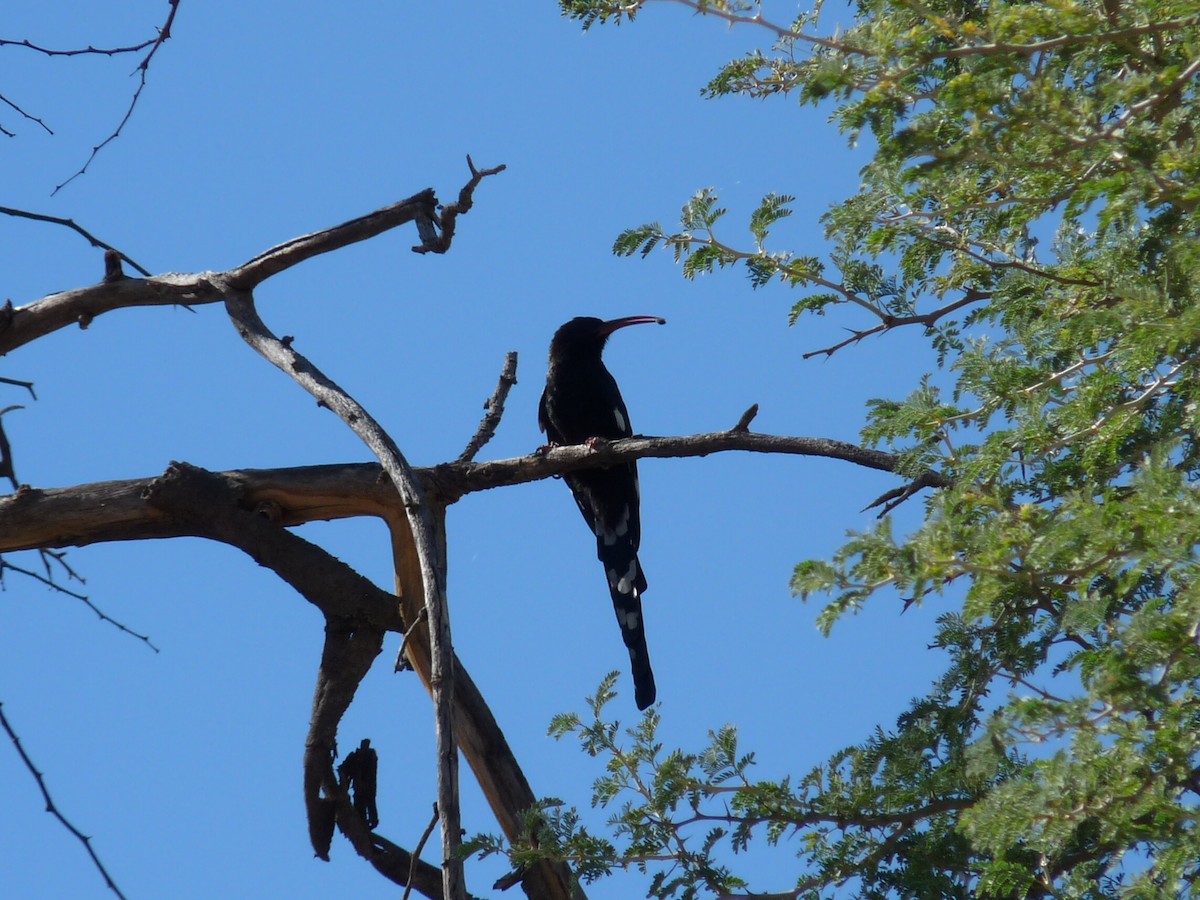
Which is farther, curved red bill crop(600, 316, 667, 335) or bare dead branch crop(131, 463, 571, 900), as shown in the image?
curved red bill crop(600, 316, 667, 335)

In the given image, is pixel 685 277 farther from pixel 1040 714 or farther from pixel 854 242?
pixel 1040 714

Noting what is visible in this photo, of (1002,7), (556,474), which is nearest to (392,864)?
(556,474)

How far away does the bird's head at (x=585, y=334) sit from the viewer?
24.2 feet

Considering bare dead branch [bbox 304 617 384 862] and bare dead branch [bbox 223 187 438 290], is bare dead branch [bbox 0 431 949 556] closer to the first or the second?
bare dead branch [bbox 304 617 384 862]

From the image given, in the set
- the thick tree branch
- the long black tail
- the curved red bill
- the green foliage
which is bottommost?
the green foliage

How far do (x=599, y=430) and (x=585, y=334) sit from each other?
2.16 ft

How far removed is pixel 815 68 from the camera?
3.61 m

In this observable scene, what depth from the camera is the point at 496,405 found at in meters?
4.87

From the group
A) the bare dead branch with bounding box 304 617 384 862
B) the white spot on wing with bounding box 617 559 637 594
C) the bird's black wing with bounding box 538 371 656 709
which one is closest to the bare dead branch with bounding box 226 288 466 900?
the bare dead branch with bounding box 304 617 384 862

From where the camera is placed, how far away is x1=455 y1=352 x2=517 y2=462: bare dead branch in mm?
4764

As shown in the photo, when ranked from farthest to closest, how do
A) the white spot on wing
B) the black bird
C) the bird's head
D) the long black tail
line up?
the bird's head → the black bird → the white spot on wing → the long black tail

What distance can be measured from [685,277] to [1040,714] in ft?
6.97

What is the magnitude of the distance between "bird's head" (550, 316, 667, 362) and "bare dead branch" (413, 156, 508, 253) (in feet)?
9.90

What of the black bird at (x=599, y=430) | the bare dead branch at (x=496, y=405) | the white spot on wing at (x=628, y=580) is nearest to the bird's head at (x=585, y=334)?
the black bird at (x=599, y=430)
